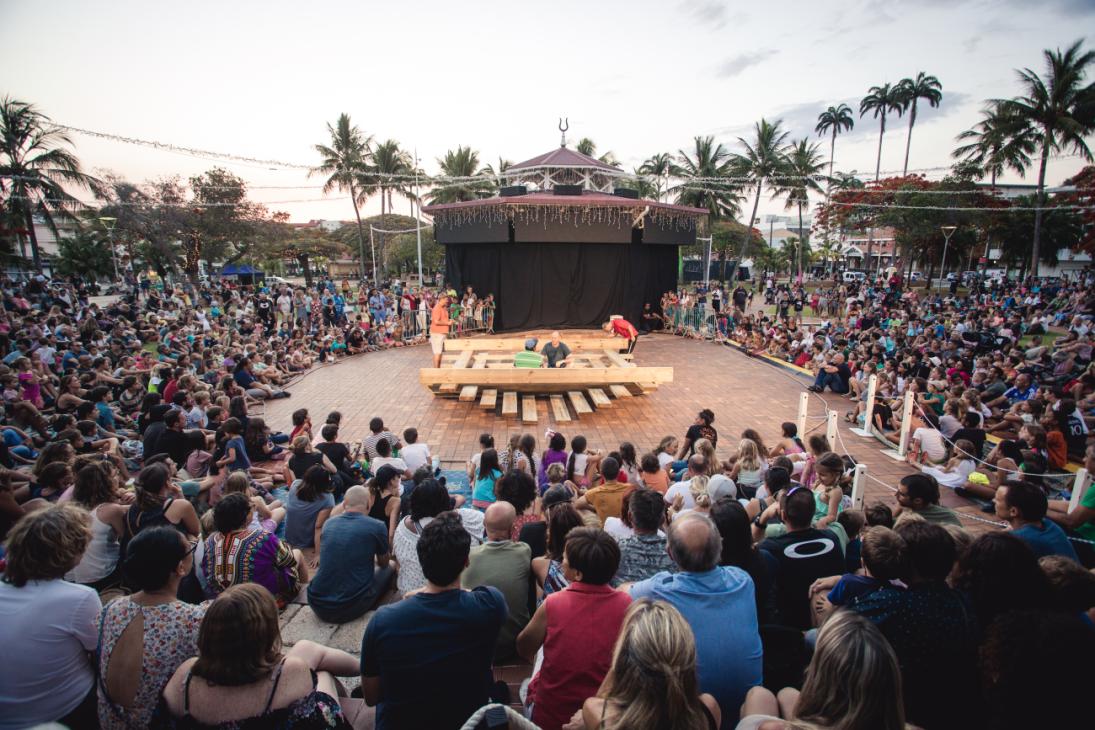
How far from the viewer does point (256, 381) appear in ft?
31.9

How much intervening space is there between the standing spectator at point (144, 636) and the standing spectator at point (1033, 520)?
4.25 metres

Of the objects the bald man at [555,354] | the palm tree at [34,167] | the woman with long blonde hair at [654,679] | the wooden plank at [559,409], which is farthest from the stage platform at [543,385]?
the palm tree at [34,167]

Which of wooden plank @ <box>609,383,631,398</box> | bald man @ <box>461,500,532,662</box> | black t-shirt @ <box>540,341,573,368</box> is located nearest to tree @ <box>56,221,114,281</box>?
black t-shirt @ <box>540,341,573,368</box>

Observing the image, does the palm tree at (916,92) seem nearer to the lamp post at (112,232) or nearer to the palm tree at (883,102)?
the palm tree at (883,102)

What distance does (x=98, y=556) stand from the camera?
3344 mm

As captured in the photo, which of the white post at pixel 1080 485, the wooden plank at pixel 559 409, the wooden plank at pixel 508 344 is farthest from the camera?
the wooden plank at pixel 508 344

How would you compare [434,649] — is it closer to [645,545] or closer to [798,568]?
[645,545]

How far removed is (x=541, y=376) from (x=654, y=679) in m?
7.96

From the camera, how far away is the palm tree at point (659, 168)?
3588 cm

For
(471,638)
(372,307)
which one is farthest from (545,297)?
(471,638)

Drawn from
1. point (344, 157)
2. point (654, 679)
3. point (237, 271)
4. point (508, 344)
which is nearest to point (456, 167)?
point (344, 157)

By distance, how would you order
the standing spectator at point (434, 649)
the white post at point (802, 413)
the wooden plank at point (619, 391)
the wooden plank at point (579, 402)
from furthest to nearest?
the wooden plank at point (619, 391) → the wooden plank at point (579, 402) → the white post at point (802, 413) → the standing spectator at point (434, 649)

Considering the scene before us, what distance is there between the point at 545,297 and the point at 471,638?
54.8ft

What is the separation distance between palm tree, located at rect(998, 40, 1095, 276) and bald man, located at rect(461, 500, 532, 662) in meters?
28.1
